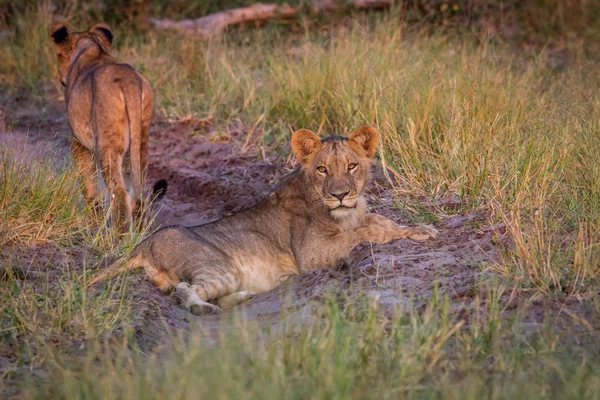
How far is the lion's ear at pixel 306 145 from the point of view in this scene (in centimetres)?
583

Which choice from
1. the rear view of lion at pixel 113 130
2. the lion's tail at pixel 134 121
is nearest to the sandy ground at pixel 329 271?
the rear view of lion at pixel 113 130

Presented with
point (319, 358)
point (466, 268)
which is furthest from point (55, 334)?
point (466, 268)

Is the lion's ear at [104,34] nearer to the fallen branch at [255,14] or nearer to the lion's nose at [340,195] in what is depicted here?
the fallen branch at [255,14]

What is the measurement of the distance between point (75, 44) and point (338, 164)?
130 inches

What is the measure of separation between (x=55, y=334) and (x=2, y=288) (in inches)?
18.2

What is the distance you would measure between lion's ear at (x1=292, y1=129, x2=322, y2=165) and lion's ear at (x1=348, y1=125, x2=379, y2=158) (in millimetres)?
219

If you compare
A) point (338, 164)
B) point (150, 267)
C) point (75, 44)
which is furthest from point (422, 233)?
point (75, 44)

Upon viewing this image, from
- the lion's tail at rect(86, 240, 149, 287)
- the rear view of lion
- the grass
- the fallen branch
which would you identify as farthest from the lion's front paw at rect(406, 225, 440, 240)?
the fallen branch

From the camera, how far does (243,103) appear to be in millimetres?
8953

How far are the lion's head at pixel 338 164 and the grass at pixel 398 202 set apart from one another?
48 centimetres

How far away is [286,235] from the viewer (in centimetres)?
611

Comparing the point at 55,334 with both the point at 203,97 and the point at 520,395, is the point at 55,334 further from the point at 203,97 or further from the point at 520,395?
the point at 203,97

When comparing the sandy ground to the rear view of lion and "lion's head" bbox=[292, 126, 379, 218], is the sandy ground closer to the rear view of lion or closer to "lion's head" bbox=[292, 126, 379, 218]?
"lion's head" bbox=[292, 126, 379, 218]

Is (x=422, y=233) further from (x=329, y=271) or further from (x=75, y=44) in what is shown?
(x=75, y=44)
